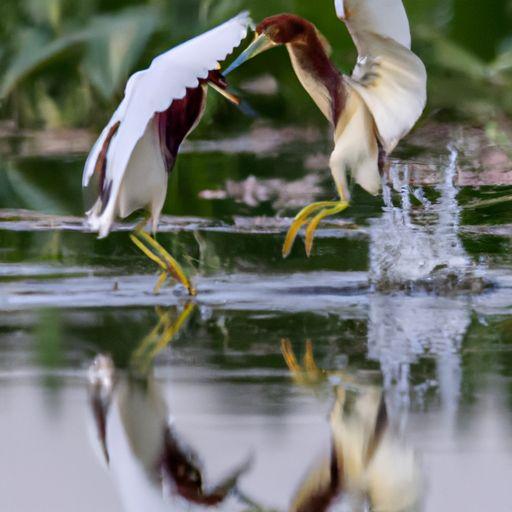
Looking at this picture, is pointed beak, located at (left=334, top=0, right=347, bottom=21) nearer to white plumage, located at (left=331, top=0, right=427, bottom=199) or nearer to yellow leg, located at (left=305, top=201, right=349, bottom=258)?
white plumage, located at (left=331, top=0, right=427, bottom=199)

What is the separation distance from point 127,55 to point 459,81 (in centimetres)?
249

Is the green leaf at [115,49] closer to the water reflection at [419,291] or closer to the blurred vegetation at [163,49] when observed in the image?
the blurred vegetation at [163,49]

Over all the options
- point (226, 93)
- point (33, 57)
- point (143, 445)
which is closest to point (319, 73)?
point (226, 93)

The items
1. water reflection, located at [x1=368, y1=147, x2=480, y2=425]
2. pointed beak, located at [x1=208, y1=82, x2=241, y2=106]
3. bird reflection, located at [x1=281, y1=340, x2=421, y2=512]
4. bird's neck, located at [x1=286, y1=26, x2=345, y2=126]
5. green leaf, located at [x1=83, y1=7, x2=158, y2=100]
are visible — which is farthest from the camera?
green leaf, located at [x1=83, y1=7, x2=158, y2=100]

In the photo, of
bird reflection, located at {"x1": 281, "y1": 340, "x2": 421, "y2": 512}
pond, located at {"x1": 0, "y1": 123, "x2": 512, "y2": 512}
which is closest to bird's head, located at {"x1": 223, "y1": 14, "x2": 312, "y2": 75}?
pond, located at {"x1": 0, "y1": 123, "x2": 512, "y2": 512}

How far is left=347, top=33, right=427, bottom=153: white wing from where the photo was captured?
7.21 metres

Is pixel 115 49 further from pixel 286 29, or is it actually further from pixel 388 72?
pixel 388 72

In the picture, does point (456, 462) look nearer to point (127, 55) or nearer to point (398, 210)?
point (398, 210)

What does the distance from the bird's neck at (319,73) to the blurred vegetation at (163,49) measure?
4694mm

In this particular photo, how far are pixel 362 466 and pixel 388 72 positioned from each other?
291cm

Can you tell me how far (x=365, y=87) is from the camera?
7.26 meters

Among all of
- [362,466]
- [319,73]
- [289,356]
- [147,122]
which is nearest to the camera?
[362,466]

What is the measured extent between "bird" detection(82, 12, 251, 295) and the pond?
43 centimetres

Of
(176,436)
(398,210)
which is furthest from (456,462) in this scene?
(398,210)
